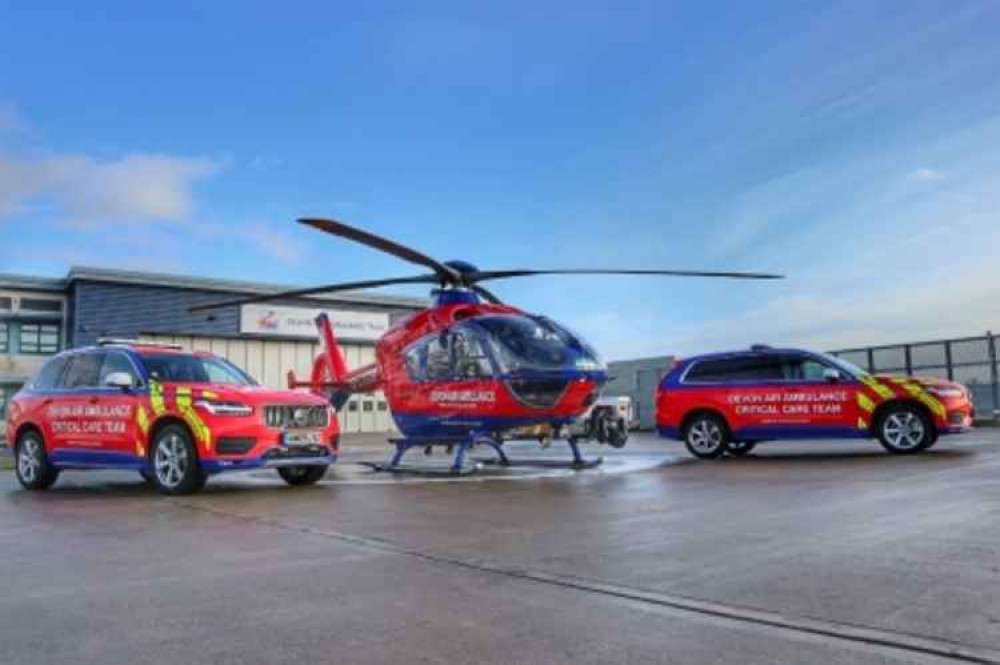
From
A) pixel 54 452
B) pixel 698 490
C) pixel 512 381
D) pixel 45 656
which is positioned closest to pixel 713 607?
pixel 45 656

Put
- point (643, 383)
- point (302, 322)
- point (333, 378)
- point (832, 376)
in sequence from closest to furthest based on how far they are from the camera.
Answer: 1. point (832, 376)
2. point (333, 378)
3. point (643, 383)
4. point (302, 322)

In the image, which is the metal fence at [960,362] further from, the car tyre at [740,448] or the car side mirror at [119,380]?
the car side mirror at [119,380]

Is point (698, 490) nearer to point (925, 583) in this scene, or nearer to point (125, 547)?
point (925, 583)

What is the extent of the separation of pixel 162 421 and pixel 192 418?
2.04 feet

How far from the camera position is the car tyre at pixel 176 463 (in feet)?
33.8

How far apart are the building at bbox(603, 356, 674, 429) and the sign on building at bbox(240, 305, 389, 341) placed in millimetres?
10262

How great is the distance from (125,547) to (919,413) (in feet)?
39.0

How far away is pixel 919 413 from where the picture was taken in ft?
45.3

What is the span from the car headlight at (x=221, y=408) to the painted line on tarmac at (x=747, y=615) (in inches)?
183

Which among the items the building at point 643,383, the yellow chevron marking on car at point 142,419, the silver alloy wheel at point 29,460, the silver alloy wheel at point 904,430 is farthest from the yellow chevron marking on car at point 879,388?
the building at point 643,383

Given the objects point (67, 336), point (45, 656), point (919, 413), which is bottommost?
point (45, 656)

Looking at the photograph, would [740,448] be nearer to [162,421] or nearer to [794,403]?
[794,403]

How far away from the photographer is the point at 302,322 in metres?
40.7

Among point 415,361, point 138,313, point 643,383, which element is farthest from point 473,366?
point 138,313
